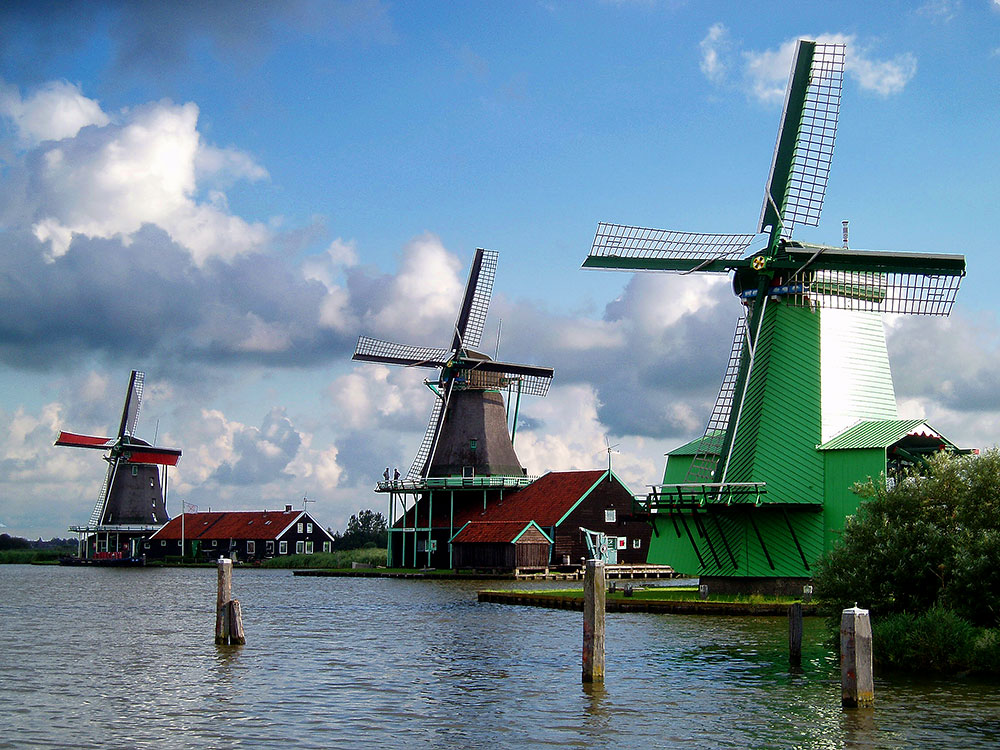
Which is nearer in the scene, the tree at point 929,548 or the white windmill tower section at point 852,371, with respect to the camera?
the tree at point 929,548

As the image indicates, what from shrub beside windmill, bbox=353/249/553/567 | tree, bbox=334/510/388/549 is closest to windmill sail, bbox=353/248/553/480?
shrub beside windmill, bbox=353/249/553/567

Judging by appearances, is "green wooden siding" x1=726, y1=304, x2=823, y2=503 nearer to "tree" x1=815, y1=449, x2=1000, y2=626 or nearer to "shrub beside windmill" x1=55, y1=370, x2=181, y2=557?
"tree" x1=815, y1=449, x2=1000, y2=626

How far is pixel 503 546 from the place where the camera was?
193 feet

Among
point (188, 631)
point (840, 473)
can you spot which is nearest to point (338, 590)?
point (188, 631)

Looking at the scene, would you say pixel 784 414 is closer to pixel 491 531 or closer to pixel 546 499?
pixel 491 531

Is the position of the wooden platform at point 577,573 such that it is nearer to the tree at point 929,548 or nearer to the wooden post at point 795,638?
the wooden post at point 795,638

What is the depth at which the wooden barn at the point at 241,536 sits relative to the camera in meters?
85.1

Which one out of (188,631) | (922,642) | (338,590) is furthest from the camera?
(338,590)

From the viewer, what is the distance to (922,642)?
64.3 feet

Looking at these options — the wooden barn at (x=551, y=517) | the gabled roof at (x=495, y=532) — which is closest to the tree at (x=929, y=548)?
the gabled roof at (x=495, y=532)

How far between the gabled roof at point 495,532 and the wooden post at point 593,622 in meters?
39.3

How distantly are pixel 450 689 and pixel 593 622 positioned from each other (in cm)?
268

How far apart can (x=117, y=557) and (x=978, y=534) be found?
250ft

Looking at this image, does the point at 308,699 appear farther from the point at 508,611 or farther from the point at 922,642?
A: the point at 508,611
